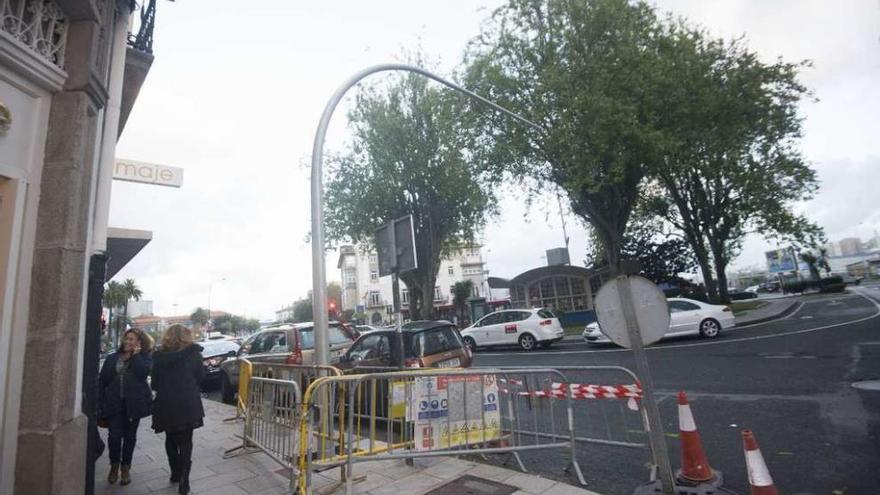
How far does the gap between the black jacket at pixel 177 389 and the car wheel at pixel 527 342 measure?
46.0ft

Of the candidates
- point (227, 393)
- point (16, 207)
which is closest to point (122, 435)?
point (16, 207)

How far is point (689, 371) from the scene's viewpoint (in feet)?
30.1

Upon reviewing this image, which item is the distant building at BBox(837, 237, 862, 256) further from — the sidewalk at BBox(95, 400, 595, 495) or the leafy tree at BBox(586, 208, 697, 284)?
the sidewalk at BBox(95, 400, 595, 495)

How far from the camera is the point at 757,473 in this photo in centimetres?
302

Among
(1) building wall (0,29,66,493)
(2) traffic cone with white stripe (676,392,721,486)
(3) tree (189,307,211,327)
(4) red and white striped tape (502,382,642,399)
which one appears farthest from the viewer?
(3) tree (189,307,211,327)

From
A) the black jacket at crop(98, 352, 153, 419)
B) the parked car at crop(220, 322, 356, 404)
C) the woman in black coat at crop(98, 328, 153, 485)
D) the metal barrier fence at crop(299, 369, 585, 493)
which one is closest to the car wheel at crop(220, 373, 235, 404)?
the parked car at crop(220, 322, 356, 404)

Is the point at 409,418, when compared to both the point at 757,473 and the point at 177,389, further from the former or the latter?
the point at 757,473

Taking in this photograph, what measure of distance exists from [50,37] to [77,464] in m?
3.56

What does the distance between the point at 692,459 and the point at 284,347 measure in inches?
348

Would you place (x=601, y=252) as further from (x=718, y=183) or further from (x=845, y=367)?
(x=845, y=367)

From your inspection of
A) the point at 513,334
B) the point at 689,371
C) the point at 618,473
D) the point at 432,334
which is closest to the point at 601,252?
the point at 513,334

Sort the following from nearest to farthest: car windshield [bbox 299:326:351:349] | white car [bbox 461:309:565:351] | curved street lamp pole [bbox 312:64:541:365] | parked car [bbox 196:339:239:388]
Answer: curved street lamp pole [bbox 312:64:541:365] < car windshield [bbox 299:326:351:349] < parked car [bbox 196:339:239:388] < white car [bbox 461:309:565:351]

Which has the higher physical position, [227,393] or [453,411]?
[453,411]

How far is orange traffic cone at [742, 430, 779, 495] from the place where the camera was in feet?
9.80
